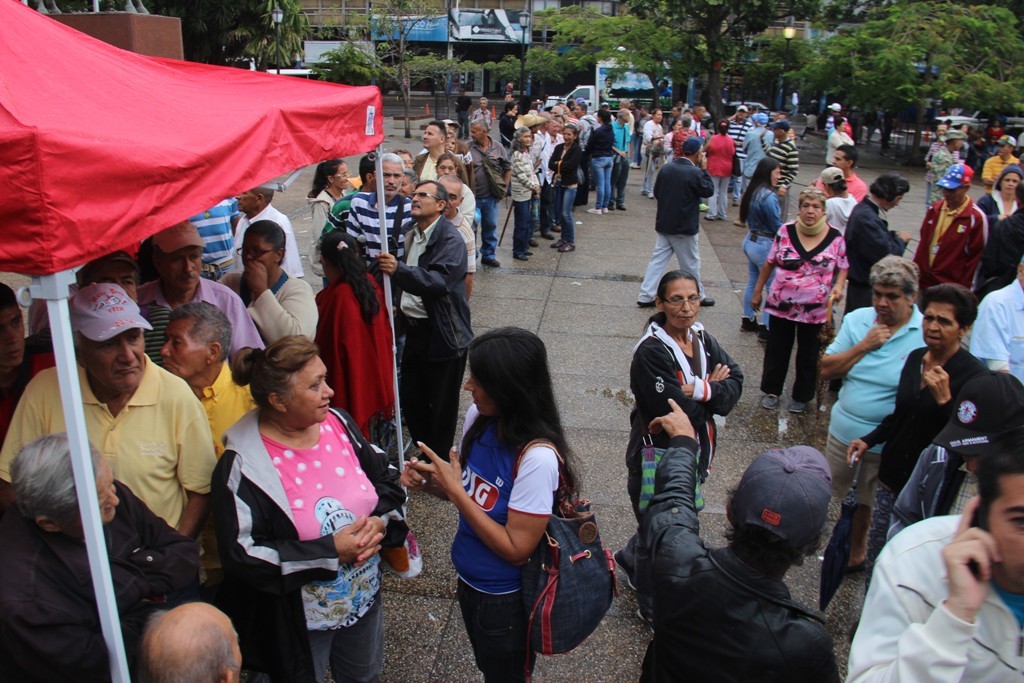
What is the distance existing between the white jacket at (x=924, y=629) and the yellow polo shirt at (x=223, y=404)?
2.25 metres

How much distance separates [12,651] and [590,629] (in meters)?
1.66

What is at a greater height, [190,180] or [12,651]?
[190,180]

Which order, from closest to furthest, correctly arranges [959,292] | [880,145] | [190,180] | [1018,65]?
[190,180] → [959,292] → [1018,65] → [880,145]

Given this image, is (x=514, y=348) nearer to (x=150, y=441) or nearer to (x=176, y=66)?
(x=150, y=441)

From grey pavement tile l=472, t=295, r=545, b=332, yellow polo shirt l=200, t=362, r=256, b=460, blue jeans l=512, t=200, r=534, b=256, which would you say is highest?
yellow polo shirt l=200, t=362, r=256, b=460

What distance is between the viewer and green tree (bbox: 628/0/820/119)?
26.4 meters

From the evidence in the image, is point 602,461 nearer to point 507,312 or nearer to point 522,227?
point 507,312

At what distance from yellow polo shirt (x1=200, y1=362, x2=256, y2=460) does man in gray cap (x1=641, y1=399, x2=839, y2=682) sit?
1753mm

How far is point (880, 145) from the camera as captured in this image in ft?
103

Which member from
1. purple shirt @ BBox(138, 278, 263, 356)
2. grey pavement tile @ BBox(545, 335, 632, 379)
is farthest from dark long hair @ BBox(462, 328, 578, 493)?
grey pavement tile @ BBox(545, 335, 632, 379)

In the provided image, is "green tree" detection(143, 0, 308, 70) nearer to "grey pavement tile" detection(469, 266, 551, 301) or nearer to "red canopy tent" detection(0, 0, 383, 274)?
"grey pavement tile" detection(469, 266, 551, 301)

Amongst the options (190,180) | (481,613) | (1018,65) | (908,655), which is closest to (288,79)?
(190,180)

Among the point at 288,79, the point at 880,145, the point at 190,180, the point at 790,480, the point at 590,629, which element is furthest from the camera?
the point at 880,145

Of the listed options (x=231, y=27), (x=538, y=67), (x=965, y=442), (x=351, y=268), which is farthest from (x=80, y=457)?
(x=538, y=67)
